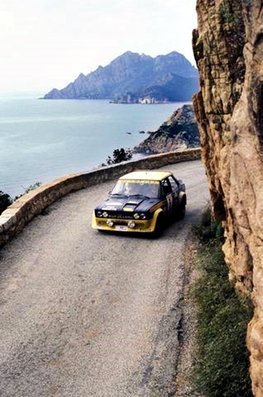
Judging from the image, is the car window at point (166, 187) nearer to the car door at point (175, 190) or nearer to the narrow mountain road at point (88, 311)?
the car door at point (175, 190)

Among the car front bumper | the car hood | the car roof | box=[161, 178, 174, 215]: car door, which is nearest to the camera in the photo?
the car front bumper

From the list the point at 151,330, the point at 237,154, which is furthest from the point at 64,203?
the point at 237,154

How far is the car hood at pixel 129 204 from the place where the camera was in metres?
16.5

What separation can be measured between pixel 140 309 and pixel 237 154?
5.33 m

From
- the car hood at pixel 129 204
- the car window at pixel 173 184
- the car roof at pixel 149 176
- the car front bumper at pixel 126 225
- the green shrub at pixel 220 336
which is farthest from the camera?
the car window at pixel 173 184

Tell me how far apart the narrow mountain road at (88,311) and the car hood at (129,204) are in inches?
32.6

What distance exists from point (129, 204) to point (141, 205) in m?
0.35

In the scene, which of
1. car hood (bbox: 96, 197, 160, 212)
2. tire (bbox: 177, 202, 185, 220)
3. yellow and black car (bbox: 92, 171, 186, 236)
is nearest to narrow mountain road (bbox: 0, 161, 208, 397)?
yellow and black car (bbox: 92, 171, 186, 236)

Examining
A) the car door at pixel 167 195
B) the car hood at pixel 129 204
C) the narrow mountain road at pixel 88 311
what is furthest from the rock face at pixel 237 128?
the car door at pixel 167 195

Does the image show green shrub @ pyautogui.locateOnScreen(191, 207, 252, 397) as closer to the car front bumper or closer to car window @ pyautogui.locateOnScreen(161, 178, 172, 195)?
the car front bumper

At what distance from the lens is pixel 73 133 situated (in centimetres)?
16062

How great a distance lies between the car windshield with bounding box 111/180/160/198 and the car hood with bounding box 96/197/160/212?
31cm

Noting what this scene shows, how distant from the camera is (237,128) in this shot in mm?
7480

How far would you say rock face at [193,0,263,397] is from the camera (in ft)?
21.9
